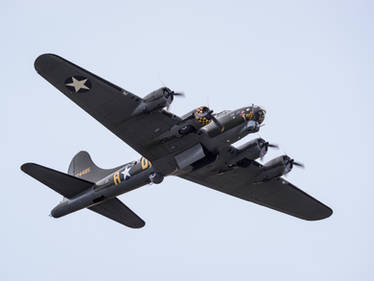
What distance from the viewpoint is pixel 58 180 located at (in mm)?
33719

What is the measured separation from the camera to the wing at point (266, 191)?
36281 mm

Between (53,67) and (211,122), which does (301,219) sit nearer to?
(211,122)

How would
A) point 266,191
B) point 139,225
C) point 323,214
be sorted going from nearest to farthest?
point 139,225 → point 266,191 → point 323,214

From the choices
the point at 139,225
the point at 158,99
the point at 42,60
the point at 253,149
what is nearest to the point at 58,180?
the point at 139,225

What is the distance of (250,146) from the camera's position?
3319 centimetres

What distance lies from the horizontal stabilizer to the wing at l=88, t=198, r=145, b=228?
5.13ft

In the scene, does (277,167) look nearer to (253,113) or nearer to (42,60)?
(253,113)

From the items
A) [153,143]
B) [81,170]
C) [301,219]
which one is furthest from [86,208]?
[301,219]

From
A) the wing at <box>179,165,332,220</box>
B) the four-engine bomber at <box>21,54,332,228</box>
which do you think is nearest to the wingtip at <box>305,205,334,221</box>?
the wing at <box>179,165,332,220</box>

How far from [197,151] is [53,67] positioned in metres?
8.01

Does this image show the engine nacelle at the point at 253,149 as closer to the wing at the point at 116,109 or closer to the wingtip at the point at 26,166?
the wing at the point at 116,109

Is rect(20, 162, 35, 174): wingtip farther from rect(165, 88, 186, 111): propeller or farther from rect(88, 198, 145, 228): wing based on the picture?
rect(165, 88, 186, 111): propeller

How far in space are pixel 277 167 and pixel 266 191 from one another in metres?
3.43

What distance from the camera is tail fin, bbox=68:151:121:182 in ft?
117
